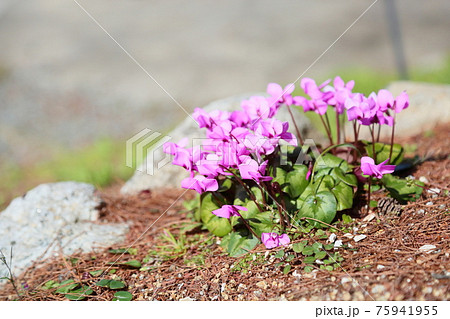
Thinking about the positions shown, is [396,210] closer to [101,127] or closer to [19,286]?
[19,286]

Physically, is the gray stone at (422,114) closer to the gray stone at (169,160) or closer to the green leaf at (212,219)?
the gray stone at (169,160)

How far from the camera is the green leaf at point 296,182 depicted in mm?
2383

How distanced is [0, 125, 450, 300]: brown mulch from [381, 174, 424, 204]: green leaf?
52 mm

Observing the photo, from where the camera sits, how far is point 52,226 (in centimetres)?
293

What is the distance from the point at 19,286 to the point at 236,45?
811cm

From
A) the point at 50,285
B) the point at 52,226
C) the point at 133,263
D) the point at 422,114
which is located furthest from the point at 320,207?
the point at 422,114

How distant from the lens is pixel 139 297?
2.21 metres

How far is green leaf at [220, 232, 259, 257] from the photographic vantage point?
2312 mm

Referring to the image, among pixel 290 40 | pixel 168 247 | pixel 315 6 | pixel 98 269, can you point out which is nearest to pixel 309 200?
pixel 168 247

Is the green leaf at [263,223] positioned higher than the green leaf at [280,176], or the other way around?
the green leaf at [280,176]

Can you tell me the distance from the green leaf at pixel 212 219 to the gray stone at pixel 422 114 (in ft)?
6.76

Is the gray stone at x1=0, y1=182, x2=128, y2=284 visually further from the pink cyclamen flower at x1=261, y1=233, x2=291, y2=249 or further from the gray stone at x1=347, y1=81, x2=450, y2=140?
the gray stone at x1=347, y1=81, x2=450, y2=140

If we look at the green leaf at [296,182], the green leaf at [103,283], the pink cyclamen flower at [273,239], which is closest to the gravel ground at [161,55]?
the green leaf at [296,182]

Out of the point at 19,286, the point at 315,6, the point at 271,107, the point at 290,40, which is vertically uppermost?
the point at 315,6
